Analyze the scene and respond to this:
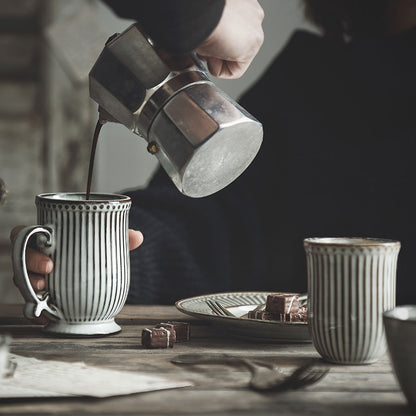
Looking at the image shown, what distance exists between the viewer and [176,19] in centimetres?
77

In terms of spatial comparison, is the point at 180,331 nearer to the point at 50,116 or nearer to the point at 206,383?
the point at 206,383

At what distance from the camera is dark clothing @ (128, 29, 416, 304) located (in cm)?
165

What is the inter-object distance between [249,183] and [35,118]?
38.5 inches

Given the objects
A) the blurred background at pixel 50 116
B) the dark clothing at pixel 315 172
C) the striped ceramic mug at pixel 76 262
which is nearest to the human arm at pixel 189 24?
the striped ceramic mug at pixel 76 262

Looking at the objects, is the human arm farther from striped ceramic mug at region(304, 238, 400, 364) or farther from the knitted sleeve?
the knitted sleeve

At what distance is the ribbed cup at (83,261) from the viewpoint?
808 millimetres

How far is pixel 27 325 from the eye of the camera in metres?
0.90

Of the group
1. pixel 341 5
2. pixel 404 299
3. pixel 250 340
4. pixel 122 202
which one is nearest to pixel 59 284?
pixel 122 202

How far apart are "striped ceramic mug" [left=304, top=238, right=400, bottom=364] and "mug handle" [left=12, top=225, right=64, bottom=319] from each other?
30 cm

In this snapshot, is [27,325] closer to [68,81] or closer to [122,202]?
[122,202]

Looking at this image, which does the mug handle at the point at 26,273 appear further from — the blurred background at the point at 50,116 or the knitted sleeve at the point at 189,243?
the blurred background at the point at 50,116

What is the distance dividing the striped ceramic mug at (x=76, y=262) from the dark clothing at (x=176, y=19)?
20 cm

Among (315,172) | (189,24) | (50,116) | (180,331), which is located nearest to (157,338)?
(180,331)

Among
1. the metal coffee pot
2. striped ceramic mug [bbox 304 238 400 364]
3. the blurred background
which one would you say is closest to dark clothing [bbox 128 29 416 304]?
the blurred background
